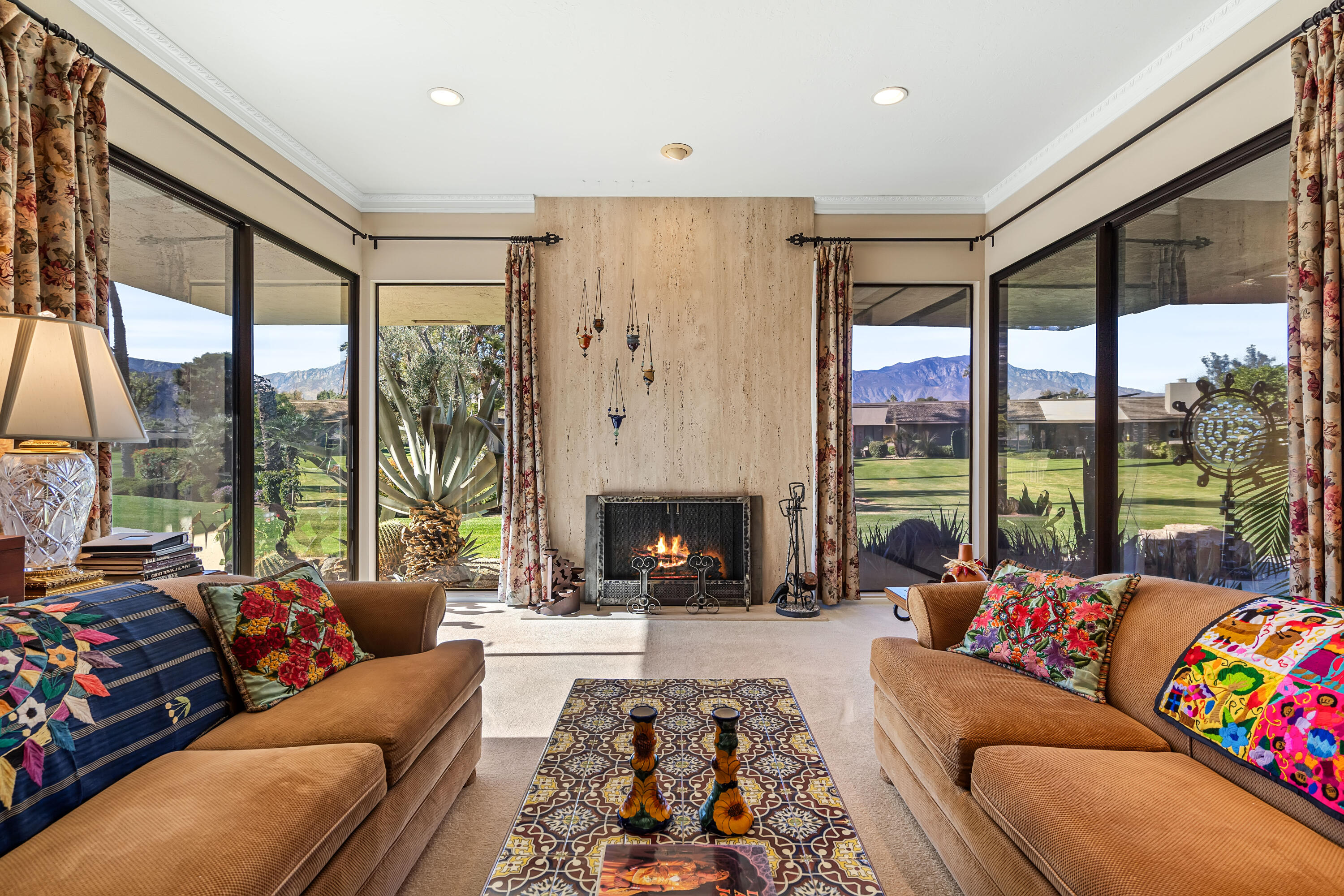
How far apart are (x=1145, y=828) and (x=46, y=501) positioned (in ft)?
8.93

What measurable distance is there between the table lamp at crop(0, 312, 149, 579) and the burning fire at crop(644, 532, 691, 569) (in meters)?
3.31

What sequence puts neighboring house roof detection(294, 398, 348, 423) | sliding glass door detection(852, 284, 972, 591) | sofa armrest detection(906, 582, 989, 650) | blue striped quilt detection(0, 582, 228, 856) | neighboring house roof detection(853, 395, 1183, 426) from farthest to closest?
sliding glass door detection(852, 284, 972, 591)
neighboring house roof detection(294, 398, 348, 423)
neighboring house roof detection(853, 395, 1183, 426)
sofa armrest detection(906, 582, 989, 650)
blue striped quilt detection(0, 582, 228, 856)

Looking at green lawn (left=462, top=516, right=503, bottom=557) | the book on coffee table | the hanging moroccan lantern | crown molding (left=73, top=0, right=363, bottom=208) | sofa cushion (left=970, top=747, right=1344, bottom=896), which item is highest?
crown molding (left=73, top=0, right=363, bottom=208)

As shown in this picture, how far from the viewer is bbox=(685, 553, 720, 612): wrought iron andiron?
4500 millimetres

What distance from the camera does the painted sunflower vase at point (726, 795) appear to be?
1.32 m

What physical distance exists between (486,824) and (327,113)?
3.66 metres

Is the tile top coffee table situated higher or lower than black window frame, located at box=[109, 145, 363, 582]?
lower

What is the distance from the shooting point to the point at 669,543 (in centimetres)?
465

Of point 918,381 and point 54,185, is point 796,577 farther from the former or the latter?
point 54,185

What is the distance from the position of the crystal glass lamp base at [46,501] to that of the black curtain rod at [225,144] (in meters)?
1.58

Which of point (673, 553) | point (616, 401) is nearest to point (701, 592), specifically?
point (673, 553)

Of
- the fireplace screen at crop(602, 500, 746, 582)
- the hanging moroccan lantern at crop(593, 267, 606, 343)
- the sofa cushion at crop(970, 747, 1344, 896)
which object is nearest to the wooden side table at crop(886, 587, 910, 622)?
the fireplace screen at crop(602, 500, 746, 582)

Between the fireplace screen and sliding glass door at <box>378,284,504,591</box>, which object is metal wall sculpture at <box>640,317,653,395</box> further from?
sliding glass door at <box>378,284,504,591</box>

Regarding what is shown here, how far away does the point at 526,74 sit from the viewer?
306 centimetres
